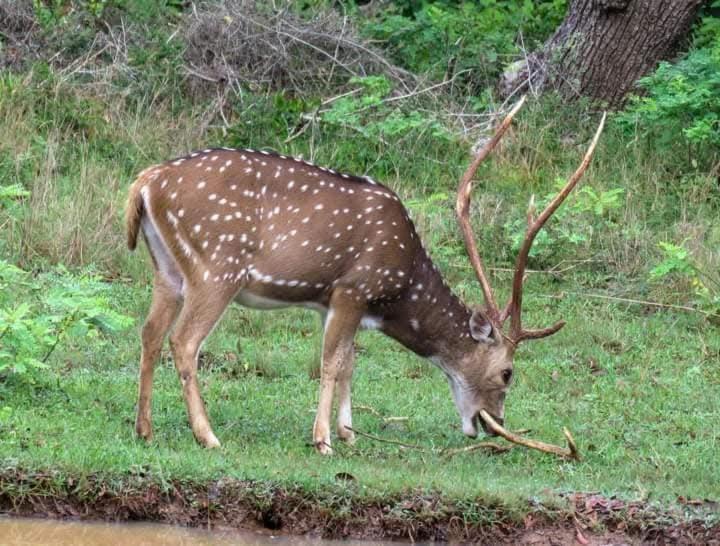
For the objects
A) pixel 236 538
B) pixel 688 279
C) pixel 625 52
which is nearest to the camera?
pixel 236 538

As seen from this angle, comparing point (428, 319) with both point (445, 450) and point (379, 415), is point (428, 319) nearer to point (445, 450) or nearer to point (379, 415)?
point (379, 415)

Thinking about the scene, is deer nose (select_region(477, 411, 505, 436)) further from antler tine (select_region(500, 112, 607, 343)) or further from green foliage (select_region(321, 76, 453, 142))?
green foliage (select_region(321, 76, 453, 142))

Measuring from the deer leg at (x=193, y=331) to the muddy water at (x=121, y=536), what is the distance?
1.33 metres

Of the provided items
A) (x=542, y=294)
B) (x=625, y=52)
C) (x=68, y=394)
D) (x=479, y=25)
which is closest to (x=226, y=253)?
(x=68, y=394)

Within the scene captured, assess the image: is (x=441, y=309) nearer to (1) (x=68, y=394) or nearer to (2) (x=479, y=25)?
(1) (x=68, y=394)

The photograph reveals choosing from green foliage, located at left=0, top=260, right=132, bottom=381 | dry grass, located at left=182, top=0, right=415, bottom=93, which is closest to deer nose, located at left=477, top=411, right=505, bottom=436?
green foliage, located at left=0, top=260, right=132, bottom=381

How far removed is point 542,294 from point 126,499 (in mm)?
5709

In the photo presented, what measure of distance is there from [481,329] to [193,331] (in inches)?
72.5

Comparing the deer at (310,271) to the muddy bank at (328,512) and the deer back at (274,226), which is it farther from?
the muddy bank at (328,512)

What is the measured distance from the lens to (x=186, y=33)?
52.3 ft

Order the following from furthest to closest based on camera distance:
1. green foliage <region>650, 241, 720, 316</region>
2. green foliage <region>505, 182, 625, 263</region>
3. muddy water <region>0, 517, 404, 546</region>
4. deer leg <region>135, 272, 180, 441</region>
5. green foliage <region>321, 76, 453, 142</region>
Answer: green foliage <region>321, 76, 453, 142</region> → green foliage <region>505, 182, 625, 263</region> → green foliage <region>650, 241, 720, 316</region> → deer leg <region>135, 272, 180, 441</region> → muddy water <region>0, 517, 404, 546</region>

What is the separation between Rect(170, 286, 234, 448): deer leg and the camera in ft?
29.1

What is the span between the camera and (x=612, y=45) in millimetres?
15203

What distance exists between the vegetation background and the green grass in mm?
24
